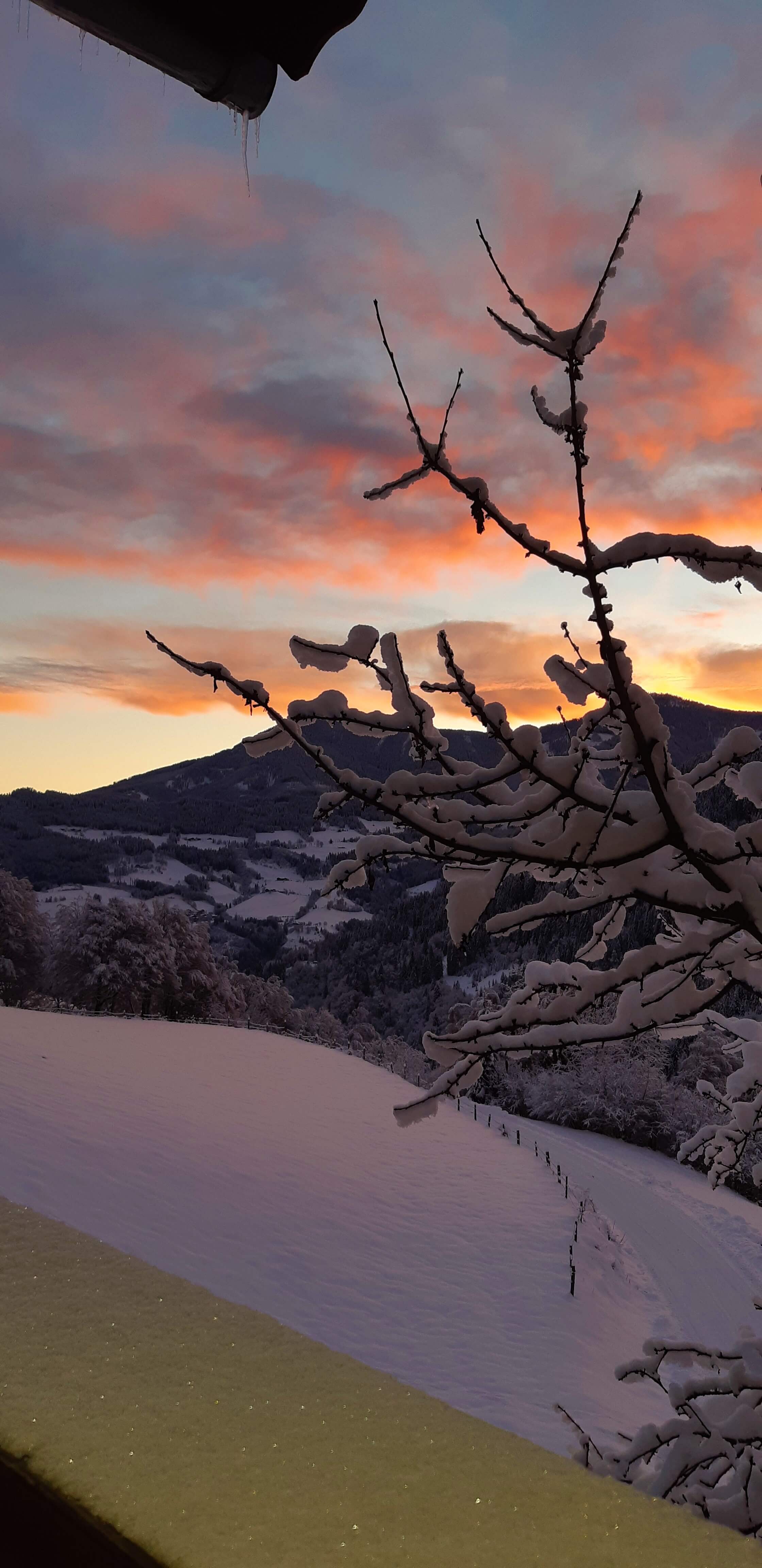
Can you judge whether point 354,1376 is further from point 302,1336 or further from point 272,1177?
point 272,1177

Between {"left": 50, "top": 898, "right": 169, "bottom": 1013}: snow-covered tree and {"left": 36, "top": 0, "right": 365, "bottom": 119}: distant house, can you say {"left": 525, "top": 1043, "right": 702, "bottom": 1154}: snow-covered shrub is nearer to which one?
{"left": 50, "top": 898, "right": 169, "bottom": 1013}: snow-covered tree

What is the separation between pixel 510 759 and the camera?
243 cm

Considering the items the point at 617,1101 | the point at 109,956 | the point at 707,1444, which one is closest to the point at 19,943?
the point at 109,956

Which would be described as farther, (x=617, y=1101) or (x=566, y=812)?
(x=617, y=1101)

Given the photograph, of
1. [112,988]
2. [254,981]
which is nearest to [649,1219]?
[112,988]

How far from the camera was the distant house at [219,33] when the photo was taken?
1.92 meters

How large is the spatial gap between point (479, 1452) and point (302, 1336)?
112 cm

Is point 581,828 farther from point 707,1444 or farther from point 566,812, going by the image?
point 707,1444

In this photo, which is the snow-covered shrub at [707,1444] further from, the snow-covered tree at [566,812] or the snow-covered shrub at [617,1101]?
the snow-covered shrub at [617,1101]

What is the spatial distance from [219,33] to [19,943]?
4962 centimetres

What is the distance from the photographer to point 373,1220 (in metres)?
17.8

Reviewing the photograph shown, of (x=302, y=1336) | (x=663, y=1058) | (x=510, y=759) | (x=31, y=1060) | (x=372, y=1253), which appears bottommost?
(x=663, y=1058)

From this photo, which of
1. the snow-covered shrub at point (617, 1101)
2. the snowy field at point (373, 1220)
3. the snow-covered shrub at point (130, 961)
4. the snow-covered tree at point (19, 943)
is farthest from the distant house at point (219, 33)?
the snow-covered tree at point (19, 943)

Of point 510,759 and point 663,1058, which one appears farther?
point 663,1058
